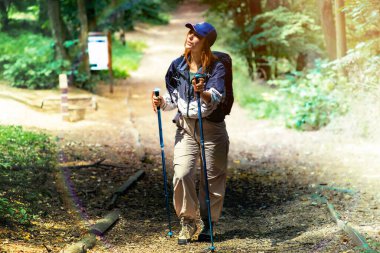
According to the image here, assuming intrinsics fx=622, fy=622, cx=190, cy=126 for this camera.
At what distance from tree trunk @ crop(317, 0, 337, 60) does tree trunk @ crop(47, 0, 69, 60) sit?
9.16 m

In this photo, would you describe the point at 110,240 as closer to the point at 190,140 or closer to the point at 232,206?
the point at 190,140

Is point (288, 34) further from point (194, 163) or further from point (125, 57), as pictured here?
point (125, 57)

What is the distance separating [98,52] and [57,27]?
1.58 metres

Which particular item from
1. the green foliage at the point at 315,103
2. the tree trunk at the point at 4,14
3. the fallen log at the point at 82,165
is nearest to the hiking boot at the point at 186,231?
the fallen log at the point at 82,165

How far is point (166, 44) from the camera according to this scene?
42625 millimetres

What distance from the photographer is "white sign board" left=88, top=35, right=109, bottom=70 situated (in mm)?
20688

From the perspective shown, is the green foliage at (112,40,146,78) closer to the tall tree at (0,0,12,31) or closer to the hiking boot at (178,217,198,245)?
the tall tree at (0,0,12,31)

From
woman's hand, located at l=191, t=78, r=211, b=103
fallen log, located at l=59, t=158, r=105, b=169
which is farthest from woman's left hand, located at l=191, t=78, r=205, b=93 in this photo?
fallen log, located at l=59, t=158, r=105, b=169

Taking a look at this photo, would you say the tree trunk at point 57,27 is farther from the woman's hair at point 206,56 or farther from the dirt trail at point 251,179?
the woman's hair at point 206,56

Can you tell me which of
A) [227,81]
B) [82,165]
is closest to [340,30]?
[82,165]

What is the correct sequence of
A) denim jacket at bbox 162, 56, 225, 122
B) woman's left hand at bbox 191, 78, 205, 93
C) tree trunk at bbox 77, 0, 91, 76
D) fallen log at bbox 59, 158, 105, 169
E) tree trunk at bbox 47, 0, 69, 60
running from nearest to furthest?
woman's left hand at bbox 191, 78, 205, 93
denim jacket at bbox 162, 56, 225, 122
fallen log at bbox 59, 158, 105, 169
tree trunk at bbox 47, 0, 69, 60
tree trunk at bbox 77, 0, 91, 76

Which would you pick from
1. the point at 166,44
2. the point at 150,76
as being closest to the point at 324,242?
the point at 150,76

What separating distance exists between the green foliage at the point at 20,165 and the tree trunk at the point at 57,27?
916 cm

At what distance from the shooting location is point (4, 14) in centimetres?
2419
